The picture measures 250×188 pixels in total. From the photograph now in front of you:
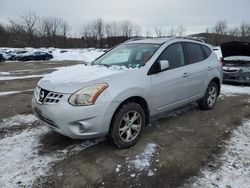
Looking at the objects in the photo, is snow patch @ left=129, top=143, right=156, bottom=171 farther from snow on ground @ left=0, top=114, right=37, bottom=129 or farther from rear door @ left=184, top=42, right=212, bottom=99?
snow on ground @ left=0, top=114, right=37, bottom=129

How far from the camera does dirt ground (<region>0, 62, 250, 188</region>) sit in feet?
9.81

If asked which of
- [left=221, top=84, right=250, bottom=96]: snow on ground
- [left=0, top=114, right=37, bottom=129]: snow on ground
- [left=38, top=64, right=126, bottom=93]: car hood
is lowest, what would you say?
[left=0, top=114, right=37, bottom=129]: snow on ground

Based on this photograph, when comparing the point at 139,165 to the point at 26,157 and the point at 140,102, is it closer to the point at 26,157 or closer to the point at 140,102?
the point at 140,102

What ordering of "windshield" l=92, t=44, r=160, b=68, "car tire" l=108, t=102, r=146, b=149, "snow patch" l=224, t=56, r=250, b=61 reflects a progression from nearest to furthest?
"car tire" l=108, t=102, r=146, b=149 → "windshield" l=92, t=44, r=160, b=68 → "snow patch" l=224, t=56, r=250, b=61

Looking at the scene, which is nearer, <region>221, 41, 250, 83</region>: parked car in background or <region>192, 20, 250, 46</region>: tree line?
<region>221, 41, 250, 83</region>: parked car in background

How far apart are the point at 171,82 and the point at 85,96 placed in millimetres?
1761

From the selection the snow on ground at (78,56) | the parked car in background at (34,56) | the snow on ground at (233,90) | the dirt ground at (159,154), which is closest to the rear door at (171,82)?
the dirt ground at (159,154)

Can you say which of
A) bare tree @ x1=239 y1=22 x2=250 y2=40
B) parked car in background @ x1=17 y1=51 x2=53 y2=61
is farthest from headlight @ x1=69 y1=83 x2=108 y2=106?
bare tree @ x1=239 y1=22 x2=250 y2=40

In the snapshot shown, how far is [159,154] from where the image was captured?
11.9 feet

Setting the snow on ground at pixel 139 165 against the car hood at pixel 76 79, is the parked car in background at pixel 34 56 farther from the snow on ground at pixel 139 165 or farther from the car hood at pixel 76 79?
the snow on ground at pixel 139 165

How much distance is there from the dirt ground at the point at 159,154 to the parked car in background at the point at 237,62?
12.6ft

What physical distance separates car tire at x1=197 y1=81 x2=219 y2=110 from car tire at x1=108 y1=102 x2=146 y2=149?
2.30 meters

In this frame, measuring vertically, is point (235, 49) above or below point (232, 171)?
above

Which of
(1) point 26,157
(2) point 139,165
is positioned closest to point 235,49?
(2) point 139,165
